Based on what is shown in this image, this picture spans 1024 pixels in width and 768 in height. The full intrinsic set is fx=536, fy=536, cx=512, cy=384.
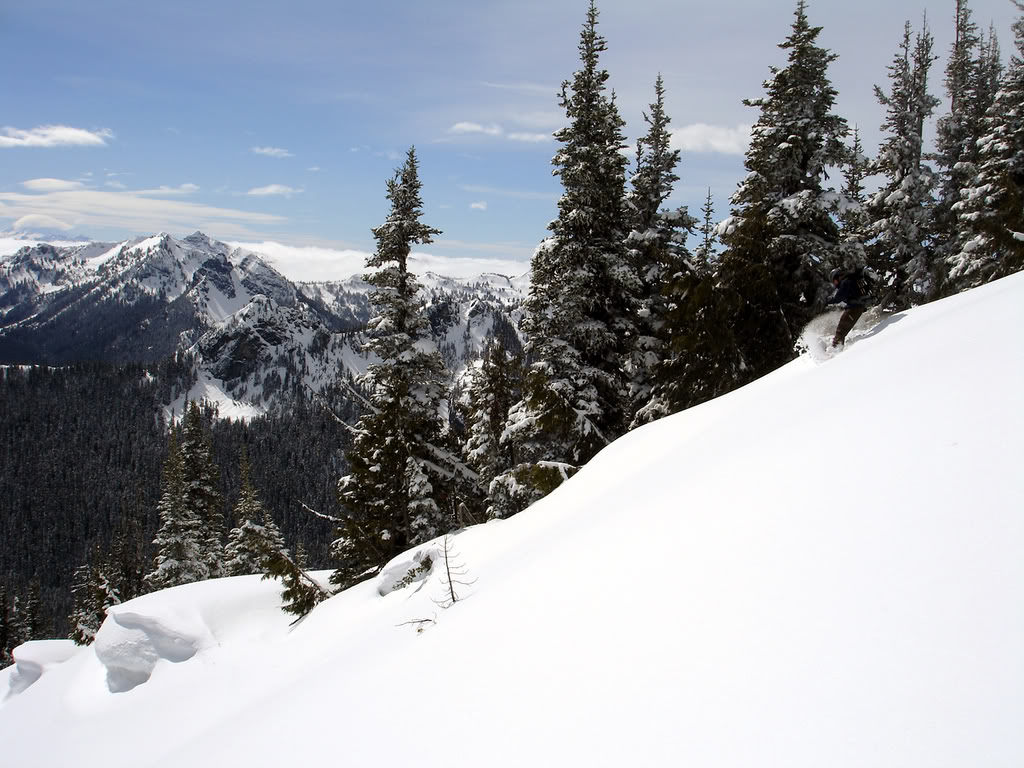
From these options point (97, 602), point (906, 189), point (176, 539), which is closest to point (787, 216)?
point (906, 189)

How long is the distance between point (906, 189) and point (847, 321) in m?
16.1

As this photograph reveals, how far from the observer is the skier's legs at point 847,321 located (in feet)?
32.0

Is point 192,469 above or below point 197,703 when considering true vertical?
below

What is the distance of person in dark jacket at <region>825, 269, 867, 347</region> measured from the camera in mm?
9781

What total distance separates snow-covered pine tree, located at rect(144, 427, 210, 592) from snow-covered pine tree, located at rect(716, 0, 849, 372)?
32.5 metres

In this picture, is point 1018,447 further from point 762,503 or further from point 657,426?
point 657,426

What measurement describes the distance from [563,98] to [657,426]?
9929 mm

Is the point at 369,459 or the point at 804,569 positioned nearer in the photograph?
the point at 804,569

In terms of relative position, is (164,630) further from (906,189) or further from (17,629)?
(17,629)

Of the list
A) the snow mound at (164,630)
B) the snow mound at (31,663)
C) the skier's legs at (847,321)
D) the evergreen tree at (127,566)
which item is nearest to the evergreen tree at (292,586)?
the snow mound at (164,630)

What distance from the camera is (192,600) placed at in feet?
39.8

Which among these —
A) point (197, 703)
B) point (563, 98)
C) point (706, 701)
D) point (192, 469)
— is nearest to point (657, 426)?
point (706, 701)

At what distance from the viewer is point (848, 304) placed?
9.94 metres

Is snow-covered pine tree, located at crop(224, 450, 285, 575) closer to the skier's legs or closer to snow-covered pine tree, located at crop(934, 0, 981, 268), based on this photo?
the skier's legs
